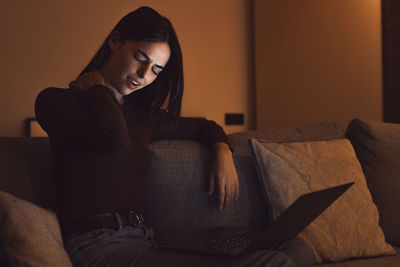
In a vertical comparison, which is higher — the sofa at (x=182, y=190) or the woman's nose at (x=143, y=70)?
the woman's nose at (x=143, y=70)

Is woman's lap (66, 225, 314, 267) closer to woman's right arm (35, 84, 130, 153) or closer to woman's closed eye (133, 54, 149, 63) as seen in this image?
woman's right arm (35, 84, 130, 153)

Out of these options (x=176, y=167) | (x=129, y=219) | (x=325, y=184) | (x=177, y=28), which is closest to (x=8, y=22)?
(x=177, y=28)

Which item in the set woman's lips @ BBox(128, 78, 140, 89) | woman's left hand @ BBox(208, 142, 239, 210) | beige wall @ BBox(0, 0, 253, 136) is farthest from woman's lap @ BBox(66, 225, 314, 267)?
beige wall @ BBox(0, 0, 253, 136)

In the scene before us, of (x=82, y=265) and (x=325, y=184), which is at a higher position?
(x=325, y=184)

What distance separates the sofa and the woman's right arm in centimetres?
20

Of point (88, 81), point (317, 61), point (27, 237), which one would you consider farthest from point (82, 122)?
point (317, 61)

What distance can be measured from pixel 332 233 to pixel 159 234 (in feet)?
1.85

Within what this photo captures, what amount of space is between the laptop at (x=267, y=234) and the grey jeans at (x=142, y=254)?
20 millimetres

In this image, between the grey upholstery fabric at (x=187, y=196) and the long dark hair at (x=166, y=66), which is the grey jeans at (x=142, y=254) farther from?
the long dark hair at (x=166, y=66)

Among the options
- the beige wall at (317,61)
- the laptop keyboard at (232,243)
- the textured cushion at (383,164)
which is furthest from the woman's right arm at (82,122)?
the beige wall at (317,61)

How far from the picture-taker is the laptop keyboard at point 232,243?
113cm

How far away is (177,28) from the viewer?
3115 millimetres

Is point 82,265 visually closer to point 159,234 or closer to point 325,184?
point 159,234

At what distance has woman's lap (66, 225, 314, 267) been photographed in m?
1.04
